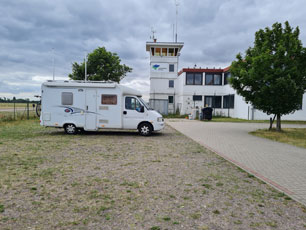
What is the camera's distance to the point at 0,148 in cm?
834

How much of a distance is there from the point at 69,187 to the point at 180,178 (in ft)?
7.84

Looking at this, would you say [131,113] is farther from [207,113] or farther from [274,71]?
[207,113]

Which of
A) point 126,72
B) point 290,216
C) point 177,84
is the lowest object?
point 290,216

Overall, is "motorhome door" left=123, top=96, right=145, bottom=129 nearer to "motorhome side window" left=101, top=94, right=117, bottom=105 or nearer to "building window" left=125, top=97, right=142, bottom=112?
"building window" left=125, top=97, right=142, bottom=112

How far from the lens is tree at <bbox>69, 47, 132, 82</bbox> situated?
34.6 m

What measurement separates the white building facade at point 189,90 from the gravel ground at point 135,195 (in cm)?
2185

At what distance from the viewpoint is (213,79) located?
31578 mm

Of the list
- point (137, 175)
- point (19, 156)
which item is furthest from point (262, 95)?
point (19, 156)

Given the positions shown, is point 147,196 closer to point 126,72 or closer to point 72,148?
point 72,148

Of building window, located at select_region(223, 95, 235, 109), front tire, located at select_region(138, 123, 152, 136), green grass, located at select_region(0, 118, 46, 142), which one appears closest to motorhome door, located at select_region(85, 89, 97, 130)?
front tire, located at select_region(138, 123, 152, 136)

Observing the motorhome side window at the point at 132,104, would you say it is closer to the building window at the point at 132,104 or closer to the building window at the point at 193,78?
the building window at the point at 132,104

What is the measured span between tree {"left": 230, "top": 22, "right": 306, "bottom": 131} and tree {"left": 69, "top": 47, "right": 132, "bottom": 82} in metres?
24.4

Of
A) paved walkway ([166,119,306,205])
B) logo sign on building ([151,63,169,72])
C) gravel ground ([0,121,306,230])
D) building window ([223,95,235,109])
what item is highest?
logo sign on building ([151,63,169,72])

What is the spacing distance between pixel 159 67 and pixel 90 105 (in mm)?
23528
